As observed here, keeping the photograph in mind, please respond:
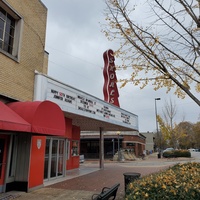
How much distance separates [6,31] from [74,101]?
4791 millimetres

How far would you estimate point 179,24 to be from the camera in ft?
27.3

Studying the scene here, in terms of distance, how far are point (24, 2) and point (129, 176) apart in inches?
342

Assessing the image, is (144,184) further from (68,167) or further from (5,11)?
(68,167)

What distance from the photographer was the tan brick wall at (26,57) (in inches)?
343

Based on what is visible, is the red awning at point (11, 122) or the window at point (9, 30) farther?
the window at point (9, 30)

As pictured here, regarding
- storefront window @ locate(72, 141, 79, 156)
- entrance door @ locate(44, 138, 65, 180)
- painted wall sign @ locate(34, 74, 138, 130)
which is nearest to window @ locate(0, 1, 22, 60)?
painted wall sign @ locate(34, 74, 138, 130)

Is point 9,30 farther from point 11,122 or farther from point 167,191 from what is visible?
point 167,191

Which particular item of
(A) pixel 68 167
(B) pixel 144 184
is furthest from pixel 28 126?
(A) pixel 68 167

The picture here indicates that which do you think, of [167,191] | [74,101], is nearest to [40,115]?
[74,101]

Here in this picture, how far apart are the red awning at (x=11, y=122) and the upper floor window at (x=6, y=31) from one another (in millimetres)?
2940

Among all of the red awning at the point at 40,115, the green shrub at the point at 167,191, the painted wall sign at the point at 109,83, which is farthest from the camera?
the painted wall sign at the point at 109,83

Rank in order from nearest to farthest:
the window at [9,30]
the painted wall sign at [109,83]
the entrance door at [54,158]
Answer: the window at [9,30], the entrance door at [54,158], the painted wall sign at [109,83]

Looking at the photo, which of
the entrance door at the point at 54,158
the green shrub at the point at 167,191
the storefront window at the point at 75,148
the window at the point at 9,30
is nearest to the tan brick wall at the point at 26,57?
the window at the point at 9,30

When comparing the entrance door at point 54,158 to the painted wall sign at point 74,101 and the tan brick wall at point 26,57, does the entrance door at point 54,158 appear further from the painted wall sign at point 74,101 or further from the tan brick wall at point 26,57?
the tan brick wall at point 26,57
